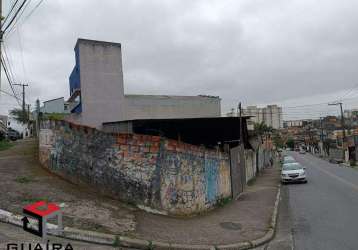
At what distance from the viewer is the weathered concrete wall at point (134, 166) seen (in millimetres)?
10062

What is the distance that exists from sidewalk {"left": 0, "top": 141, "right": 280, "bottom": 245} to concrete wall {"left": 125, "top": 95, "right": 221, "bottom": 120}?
1826cm

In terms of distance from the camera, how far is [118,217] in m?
8.66

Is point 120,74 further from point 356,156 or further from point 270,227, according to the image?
point 356,156

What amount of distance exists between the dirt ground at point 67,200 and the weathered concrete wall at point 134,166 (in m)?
0.44

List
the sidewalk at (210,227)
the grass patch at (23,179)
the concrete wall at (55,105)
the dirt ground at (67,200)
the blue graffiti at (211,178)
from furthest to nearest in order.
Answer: the concrete wall at (55,105)
the blue graffiti at (211,178)
the grass patch at (23,179)
the sidewalk at (210,227)
the dirt ground at (67,200)

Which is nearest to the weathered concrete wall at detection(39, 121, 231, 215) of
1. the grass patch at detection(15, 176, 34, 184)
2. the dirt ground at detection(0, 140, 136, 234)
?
the dirt ground at detection(0, 140, 136, 234)

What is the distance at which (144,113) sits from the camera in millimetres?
32438

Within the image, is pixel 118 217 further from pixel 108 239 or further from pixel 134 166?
pixel 134 166

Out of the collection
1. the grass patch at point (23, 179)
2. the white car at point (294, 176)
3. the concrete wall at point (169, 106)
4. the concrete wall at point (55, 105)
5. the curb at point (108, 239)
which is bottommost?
the white car at point (294, 176)

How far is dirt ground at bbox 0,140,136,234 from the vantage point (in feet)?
→ 26.0

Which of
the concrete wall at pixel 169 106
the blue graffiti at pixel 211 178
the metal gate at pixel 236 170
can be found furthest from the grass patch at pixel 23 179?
the concrete wall at pixel 169 106

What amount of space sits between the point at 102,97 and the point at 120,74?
1945mm

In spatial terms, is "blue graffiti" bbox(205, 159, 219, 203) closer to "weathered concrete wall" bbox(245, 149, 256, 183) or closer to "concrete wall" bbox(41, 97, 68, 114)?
"weathered concrete wall" bbox(245, 149, 256, 183)

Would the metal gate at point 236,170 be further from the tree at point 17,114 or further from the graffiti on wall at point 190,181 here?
the tree at point 17,114
